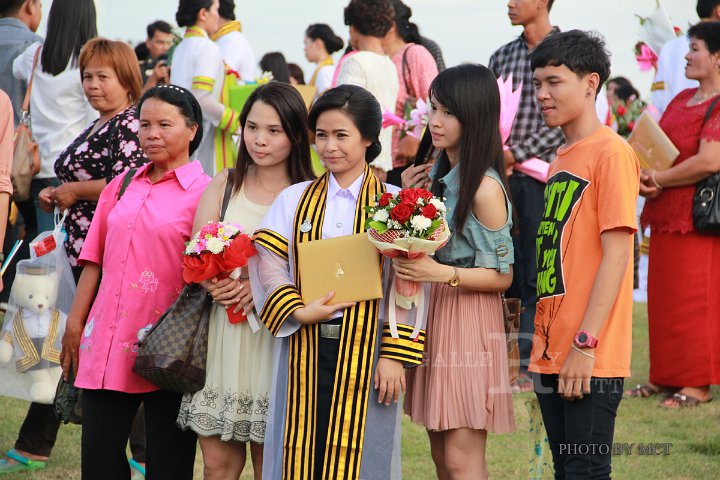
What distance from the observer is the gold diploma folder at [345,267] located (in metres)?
3.33

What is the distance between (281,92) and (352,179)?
1.55 feet

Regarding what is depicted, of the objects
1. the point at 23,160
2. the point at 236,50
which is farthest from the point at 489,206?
the point at 236,50

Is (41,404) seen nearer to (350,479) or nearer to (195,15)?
(350,479)

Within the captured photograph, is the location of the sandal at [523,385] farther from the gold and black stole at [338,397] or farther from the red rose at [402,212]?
the red rose at [402,212]

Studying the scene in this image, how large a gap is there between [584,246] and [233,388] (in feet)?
4.43

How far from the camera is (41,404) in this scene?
15.6ft

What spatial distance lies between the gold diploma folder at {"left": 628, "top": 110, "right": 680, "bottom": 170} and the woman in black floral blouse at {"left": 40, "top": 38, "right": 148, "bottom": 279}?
119 inches

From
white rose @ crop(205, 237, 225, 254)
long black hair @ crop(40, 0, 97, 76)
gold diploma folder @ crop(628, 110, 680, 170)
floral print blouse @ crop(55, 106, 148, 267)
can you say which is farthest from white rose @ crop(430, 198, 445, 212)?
gold diploma folder @ crop(628, 110, 680, 170)

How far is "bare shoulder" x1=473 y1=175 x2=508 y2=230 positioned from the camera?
11.5 ft

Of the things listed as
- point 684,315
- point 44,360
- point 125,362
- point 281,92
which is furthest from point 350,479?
point 684,315

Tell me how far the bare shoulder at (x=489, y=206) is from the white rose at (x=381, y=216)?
1.61ft

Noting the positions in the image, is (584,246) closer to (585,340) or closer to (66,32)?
(585,340)

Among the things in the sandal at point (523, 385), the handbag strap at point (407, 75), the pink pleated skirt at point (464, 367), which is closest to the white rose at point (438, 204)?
the pink pleated skirt at point (464, 367)

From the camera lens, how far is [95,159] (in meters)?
4.35
